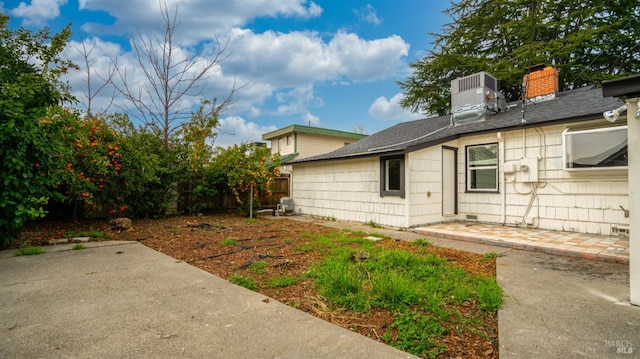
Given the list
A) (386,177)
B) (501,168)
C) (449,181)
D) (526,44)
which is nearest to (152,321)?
(386,177)

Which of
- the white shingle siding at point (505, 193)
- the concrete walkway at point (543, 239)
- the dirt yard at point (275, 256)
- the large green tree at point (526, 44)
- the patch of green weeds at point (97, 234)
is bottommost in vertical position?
the dirt yard at point (275, 256)

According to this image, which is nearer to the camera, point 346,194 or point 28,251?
point 28,251

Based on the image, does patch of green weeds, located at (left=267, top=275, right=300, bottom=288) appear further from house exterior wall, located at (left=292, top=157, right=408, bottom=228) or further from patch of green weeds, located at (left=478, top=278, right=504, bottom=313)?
house exterior wall, located at (left=292, top=157, right=408, bottom=228)

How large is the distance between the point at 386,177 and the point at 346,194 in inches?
66.8

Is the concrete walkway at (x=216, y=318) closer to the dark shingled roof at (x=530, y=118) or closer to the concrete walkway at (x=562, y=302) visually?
the concrete walkway at (x=562, y=302)

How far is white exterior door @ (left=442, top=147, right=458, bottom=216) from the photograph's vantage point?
26.6 feet

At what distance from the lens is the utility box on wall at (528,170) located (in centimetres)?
681

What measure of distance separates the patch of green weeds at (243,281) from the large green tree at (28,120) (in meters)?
3.32

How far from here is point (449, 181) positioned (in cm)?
825

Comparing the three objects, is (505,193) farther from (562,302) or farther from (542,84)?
(562,302)

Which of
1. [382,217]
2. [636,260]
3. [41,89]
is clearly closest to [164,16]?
[41,89]

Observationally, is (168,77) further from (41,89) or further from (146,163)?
(41,89)

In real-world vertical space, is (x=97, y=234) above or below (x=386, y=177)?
below

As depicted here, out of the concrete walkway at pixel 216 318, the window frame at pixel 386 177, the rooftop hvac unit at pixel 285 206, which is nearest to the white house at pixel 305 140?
the rooftop hvac unit at pixel 285 206
